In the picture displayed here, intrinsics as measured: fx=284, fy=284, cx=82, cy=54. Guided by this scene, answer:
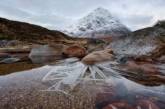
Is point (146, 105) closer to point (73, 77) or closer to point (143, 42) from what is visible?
point (73, 77)

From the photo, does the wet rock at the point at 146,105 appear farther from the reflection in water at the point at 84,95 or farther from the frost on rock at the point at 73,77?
the frost on rock at the point at 73,77

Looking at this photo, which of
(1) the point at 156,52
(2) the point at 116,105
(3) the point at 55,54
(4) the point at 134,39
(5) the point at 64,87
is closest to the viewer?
(2) the point at 116,105

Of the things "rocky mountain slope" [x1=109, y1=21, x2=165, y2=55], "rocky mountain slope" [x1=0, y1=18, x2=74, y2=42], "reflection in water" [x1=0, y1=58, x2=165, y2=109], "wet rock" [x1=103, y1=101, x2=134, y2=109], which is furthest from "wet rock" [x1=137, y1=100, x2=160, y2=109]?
"rocky mountain slope" [x1=0, y1=18, x2=74, y2=42]

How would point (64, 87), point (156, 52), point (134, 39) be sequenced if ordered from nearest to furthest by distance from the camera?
point (64, 87), point (156, 52), point (134, 39)

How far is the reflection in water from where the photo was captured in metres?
3.74

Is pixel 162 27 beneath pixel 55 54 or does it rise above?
above

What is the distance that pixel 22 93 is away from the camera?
4.11m

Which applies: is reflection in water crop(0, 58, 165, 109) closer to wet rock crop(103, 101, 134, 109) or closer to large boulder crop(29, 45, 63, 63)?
wet rock crop(103, 101, 134, 109)

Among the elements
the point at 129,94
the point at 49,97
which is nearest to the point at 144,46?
the point at 129,94

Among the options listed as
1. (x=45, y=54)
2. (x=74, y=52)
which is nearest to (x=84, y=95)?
(x=45, y=54)

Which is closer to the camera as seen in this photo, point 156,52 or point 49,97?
point 49,97

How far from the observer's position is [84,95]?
4070 mm

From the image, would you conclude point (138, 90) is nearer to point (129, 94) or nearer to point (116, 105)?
point (129, 94)

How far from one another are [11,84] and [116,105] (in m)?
1.81
